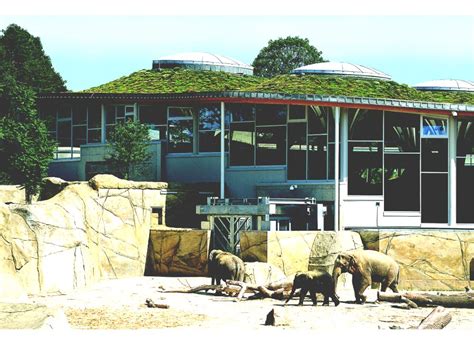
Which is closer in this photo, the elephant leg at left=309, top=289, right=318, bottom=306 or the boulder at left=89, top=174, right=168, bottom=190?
the elephant leg at left=309, top=289, right=318, bottom=306

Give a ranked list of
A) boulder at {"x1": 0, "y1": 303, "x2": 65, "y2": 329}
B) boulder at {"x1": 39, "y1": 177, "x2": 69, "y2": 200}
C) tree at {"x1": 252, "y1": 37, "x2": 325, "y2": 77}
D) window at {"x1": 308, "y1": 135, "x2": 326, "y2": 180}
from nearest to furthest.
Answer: boulder at {"x1": 0, "y1": 303, "x2": 65, "y2": 329} → window at {"x1": 308, "y1": 135, "x2": 326, "y2": 180} → boulder at {"x1": 39, "y1": 177, "x2": 69, "y2": 200} → tree at {"x1": 252, "y1": 37, "x2": 325, "y2": 77}

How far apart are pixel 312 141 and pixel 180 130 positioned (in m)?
6.48

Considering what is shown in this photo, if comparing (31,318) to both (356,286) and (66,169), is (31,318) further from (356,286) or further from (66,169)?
(66,169)

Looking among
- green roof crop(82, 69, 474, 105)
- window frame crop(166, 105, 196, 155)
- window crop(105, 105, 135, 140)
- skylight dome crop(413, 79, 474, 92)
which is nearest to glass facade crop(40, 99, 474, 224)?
green roof crop(82, 69, 474, 105)

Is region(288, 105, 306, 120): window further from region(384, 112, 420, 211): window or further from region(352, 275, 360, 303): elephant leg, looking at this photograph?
region(352, 275, 360, 303): elephant leg

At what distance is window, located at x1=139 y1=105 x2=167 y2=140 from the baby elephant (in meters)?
17.2

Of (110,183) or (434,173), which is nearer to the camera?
(110,183)

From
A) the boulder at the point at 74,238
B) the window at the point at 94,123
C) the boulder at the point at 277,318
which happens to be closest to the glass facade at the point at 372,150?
the boulder at the point at 74,238

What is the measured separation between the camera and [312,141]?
1900 inches

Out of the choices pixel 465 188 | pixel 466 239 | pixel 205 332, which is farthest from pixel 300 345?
pixel 465 188

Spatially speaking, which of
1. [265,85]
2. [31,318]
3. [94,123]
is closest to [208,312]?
[31,318]

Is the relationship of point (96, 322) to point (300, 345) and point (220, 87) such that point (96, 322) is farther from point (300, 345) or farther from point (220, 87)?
point (220, 87)

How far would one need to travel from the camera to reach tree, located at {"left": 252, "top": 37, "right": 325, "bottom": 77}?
93000 millimetres

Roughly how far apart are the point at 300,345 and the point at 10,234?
15487mm
